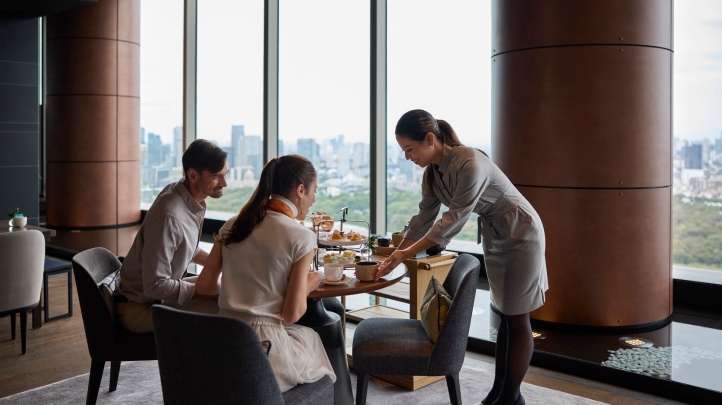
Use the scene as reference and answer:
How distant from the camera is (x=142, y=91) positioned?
9.43 metres

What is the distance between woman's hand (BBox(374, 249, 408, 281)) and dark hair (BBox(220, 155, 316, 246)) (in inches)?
22.1

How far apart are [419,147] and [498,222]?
20.8 inches

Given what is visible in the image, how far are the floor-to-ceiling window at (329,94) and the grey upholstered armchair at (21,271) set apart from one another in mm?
3257

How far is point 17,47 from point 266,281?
7.58 metres

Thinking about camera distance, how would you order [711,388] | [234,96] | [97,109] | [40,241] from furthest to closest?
[97,109], [234,96], [40,241], [711,388]

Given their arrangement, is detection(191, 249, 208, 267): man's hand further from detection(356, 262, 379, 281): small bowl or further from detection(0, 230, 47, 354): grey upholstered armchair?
detection(0, 230, 47, 354): grey upholstered armchair

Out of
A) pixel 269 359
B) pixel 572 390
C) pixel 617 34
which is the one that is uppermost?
pixel 617 34

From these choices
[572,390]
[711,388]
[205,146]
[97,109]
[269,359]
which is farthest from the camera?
[97,109]

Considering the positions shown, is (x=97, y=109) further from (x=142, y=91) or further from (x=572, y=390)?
(x=572, y=390)

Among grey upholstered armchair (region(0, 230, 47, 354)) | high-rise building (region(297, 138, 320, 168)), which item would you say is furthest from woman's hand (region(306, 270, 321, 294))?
high-rise building (region(297, 138, 320, 168))

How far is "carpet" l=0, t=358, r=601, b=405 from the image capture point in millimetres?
3143

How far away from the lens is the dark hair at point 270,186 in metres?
2.11

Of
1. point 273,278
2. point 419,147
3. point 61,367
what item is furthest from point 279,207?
point 61,367

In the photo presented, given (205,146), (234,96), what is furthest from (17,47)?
(205,146)
